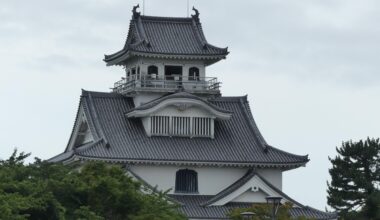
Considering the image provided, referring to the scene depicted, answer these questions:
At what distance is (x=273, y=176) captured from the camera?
279 feet

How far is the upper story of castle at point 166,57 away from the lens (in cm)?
8631

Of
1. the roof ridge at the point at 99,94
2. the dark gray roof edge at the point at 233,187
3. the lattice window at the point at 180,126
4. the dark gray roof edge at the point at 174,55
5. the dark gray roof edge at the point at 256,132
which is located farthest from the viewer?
the dark gray roof edge at the point at 174,55

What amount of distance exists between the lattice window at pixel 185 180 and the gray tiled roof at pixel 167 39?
716 cm

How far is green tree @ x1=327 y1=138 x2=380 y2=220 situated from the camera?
88.4m

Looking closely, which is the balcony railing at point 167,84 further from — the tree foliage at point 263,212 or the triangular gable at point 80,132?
the tree foliage at point 263,212

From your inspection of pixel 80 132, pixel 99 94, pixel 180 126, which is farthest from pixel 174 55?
pixel 80 132

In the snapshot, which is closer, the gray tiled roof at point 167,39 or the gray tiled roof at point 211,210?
the gray tiled roof at point 211,210

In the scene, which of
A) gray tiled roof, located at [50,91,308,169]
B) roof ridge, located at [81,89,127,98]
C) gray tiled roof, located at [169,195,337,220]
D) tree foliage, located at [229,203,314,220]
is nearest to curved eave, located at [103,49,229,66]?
roof ridge, located at [81,89,127,98]

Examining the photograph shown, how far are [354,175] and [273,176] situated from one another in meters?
6.18

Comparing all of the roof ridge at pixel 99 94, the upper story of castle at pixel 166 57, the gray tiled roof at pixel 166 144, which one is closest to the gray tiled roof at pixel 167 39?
the upper story of castle at pixel 166 57

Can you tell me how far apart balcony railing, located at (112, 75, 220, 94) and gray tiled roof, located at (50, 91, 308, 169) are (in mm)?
947

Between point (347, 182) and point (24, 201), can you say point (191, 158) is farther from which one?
point (24, 201)

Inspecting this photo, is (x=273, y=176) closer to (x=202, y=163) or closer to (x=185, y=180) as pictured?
(x=202, y=163)

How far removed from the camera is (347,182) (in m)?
89.2
